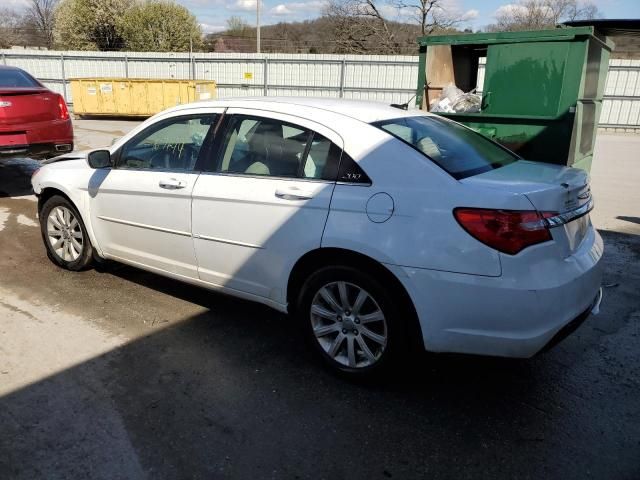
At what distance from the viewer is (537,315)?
2.61m

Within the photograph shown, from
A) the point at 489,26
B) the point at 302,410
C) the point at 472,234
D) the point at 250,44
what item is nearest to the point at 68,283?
the point at 302,410

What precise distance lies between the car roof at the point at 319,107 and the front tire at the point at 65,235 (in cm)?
161

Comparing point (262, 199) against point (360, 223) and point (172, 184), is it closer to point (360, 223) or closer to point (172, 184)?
point (360, 223)

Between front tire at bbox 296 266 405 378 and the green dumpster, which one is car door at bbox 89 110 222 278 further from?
the green dumpster

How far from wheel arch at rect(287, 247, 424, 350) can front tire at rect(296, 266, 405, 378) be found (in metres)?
0.04

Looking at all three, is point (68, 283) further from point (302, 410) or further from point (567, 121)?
point (567, 121)

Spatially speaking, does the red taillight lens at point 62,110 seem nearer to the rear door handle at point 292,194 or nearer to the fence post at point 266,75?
the rear door handle at point 292,194

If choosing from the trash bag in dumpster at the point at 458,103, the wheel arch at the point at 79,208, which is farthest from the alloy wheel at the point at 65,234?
the trash bag in dumpster at the point at 458,103

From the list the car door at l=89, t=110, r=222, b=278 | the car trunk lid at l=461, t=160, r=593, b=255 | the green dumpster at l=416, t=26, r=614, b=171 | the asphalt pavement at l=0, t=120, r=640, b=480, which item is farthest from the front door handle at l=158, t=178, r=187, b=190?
the green dumpster at l=416, t=26, r=614, b=171

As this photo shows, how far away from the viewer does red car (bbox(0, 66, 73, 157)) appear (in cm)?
715

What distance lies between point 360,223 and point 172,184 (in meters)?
1.52

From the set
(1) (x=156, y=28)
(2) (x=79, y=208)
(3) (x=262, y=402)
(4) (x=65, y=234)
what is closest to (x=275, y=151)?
(3) (x=262, y=402)

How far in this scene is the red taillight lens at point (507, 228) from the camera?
8.48 feet

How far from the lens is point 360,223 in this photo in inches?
114
